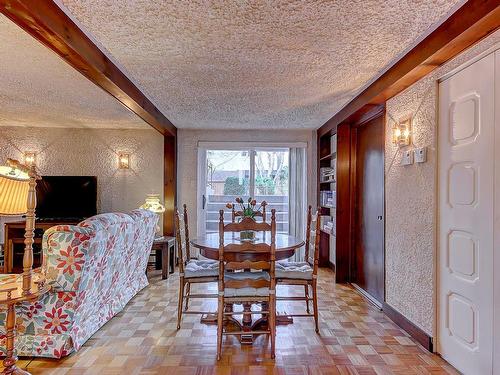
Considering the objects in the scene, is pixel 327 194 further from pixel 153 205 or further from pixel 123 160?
pixel 123 160

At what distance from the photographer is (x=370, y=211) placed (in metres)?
3.94

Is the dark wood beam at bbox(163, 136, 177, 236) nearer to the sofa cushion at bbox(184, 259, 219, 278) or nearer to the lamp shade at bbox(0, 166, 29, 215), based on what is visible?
the sofa cushion at bbox(184, 259, 219, 278)

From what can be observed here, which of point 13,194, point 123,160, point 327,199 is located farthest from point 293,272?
point 123,160

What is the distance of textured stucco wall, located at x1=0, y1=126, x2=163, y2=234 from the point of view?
18.4ft

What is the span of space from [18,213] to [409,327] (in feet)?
9.65

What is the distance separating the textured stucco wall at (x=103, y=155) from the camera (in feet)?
18.4

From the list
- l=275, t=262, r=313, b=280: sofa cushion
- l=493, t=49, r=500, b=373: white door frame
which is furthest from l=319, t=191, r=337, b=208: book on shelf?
l=493, t=49, r=500, b=373: white door frame

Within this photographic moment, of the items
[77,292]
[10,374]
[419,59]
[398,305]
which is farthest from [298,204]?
[10,374]

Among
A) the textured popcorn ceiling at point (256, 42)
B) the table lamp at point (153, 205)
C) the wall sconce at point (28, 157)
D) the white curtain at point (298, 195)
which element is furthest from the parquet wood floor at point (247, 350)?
the wall sconce at point (28, 157)

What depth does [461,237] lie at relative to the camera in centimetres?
227

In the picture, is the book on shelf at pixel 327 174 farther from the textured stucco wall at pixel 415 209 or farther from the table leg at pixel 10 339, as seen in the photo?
the table leg at pixel 10 339

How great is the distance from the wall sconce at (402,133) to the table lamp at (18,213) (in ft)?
9.03

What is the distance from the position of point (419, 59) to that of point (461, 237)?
1252mm

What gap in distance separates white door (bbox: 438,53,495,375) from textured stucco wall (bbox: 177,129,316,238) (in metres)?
3.24
